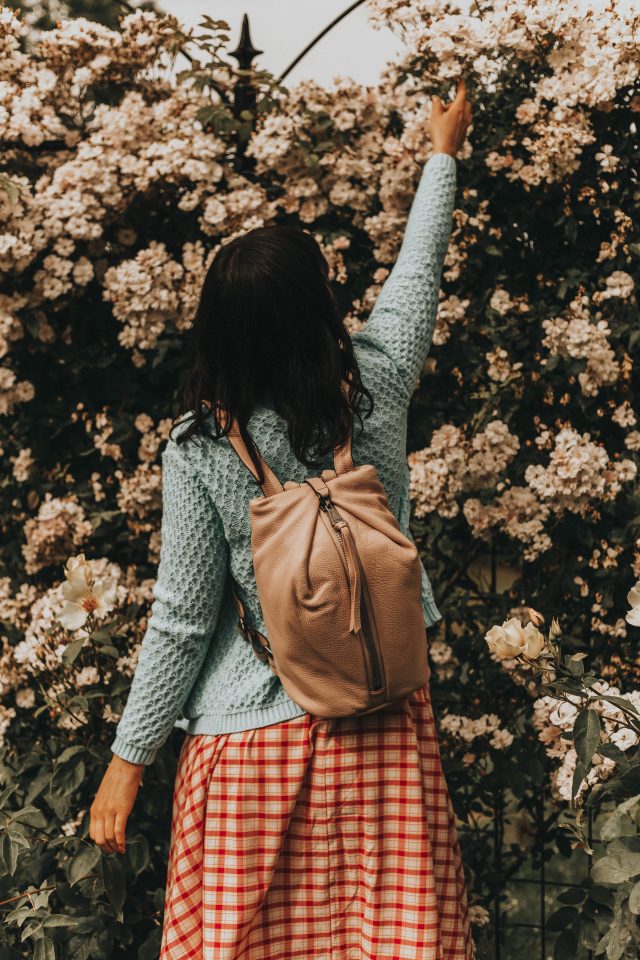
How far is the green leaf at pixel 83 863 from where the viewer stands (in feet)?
5.53

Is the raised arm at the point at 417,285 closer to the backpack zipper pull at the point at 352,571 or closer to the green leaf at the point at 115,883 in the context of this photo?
the backpack zipper pull at the point at 352,571

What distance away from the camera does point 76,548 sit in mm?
2344

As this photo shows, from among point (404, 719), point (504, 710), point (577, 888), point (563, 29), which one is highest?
point (563, 29)

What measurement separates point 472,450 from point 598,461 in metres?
0.28

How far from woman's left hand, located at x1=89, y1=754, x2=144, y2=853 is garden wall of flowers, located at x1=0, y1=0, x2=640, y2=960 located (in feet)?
1.11

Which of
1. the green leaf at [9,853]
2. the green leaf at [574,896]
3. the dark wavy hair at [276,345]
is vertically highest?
the dark wavy hair at [276,345]

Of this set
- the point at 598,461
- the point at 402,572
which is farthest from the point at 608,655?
the point at 402,572

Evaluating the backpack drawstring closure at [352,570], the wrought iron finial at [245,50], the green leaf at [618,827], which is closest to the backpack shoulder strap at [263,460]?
the backpack drawstring closure at [352,570]

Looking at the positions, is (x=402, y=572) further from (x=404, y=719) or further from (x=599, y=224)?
(x=599, y=224)

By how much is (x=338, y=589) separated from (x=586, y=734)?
0.48 metres

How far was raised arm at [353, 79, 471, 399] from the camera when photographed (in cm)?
151

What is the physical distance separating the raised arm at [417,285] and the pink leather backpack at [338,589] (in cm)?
25

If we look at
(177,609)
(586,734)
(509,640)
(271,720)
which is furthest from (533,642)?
(177,609)

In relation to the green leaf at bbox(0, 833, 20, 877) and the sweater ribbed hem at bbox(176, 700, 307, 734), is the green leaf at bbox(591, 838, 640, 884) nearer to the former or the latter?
the sweater ribbed hem at bbox(176, 700, 307, 734)
